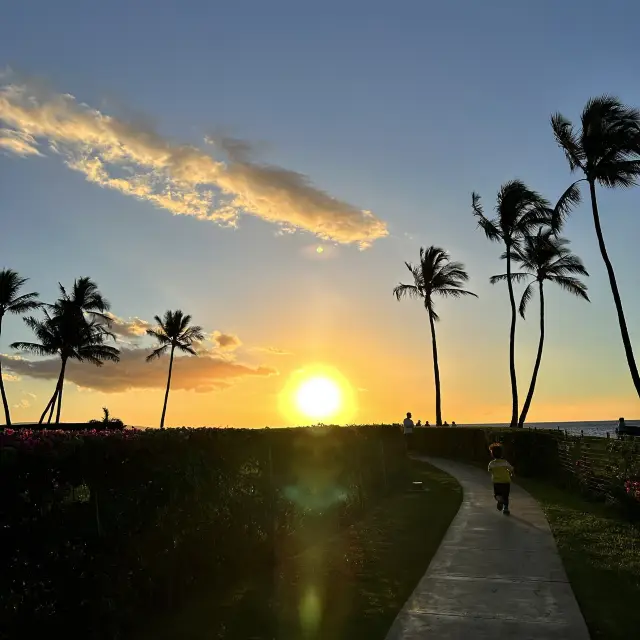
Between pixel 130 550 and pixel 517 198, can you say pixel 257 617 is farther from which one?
pixel 517 198

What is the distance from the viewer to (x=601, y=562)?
26.9 feet

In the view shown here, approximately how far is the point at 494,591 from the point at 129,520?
417 centimetres

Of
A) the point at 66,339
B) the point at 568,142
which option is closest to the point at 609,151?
the point at 568,142

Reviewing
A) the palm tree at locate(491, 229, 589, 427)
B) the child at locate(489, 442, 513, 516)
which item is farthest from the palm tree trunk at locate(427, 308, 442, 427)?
the child at locate(489, 442, 513, 516)

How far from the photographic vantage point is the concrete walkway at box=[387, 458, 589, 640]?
5570 millimetres

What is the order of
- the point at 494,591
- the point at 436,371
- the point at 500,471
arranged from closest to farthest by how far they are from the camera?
the point at 494,591 < the point at 500,471 < the point at 436,371

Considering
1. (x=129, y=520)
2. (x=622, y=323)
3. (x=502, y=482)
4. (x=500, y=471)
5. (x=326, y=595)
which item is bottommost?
(x=326, y=595)

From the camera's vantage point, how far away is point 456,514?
12289 millimetres

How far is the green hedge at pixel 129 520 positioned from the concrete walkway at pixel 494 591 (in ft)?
7.76

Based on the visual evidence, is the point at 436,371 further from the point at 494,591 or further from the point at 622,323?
the point at 494,591

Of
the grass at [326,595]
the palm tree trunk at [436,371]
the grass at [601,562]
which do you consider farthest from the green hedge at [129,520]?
the palm tree trunk at [436,371]

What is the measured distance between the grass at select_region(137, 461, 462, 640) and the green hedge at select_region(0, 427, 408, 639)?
0.36 meters

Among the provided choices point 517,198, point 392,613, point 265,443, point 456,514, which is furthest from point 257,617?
point 517,198

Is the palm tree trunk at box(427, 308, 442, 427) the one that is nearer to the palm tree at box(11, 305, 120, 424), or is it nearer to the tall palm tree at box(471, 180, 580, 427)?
the tall palm tree at box(471, 180, 580, 427)
